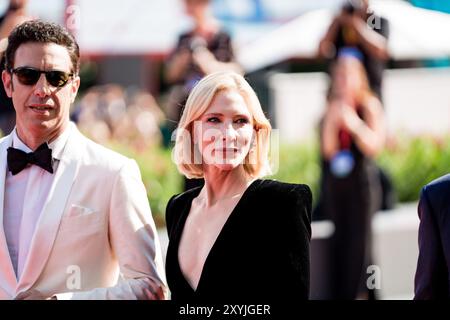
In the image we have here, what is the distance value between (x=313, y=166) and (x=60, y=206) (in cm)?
372

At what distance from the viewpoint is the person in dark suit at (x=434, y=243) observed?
2828 mm

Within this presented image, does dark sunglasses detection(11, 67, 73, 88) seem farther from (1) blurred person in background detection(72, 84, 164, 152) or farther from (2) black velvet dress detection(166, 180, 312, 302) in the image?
(1) blurred person in background detection(72, 84, 164, 152)

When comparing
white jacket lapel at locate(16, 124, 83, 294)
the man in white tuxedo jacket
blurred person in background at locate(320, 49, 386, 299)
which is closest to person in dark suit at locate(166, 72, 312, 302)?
the man in white tuxedo jacket

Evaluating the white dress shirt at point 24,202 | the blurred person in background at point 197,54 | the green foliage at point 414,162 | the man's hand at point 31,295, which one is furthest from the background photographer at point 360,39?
the man's hand at point 31,295

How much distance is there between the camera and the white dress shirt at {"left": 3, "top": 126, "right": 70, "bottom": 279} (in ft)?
9.54

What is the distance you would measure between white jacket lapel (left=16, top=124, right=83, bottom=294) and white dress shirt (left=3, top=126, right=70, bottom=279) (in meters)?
0.02

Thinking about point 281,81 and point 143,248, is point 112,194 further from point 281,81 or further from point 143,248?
point 281,81

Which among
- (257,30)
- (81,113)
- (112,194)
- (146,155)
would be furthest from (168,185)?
(112,194)

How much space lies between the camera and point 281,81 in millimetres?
6477

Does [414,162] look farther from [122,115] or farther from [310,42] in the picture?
[122,115]

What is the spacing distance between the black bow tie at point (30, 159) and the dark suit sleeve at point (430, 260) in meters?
1.11

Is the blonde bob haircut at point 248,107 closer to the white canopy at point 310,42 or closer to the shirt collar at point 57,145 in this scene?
the shirt collar at point 57,145

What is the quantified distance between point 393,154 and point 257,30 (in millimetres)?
1471

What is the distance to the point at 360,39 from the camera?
17.9ft
